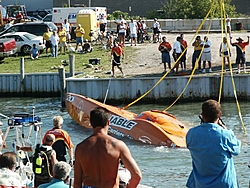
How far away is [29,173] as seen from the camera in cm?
929

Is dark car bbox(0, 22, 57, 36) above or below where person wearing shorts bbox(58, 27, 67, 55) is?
above

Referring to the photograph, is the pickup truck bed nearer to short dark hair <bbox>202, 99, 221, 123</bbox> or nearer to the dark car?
the dark car

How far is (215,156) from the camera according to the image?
20.5 feet

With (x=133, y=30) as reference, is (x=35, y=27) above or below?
above

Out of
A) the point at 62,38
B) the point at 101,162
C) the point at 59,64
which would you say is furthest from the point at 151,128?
the point at 62,38

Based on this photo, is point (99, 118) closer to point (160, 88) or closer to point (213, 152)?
point (213, 152)

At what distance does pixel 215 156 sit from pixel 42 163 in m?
3.52

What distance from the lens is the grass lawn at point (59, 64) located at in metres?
28.4

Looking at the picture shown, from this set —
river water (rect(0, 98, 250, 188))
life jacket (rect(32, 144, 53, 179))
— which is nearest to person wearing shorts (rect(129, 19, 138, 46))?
river water (rect(0, 98, 250, 188))

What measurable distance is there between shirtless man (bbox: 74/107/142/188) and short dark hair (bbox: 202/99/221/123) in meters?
0.94

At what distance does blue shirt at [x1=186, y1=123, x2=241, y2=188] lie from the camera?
20.4ft

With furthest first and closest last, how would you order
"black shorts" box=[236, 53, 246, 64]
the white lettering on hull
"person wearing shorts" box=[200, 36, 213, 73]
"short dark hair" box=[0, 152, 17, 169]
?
"person wearing shorts" box=[200, 36, 213, 73] < "black shorts" box=[236, 53, 246, 64] < the white lettering on hull < "short dark hair" box=[0, 152, 17, 169]

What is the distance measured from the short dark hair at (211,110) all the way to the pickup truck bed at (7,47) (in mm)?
26813

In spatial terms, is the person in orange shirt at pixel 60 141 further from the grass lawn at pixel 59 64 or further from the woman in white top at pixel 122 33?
the woman in white top at pixel 122 33
